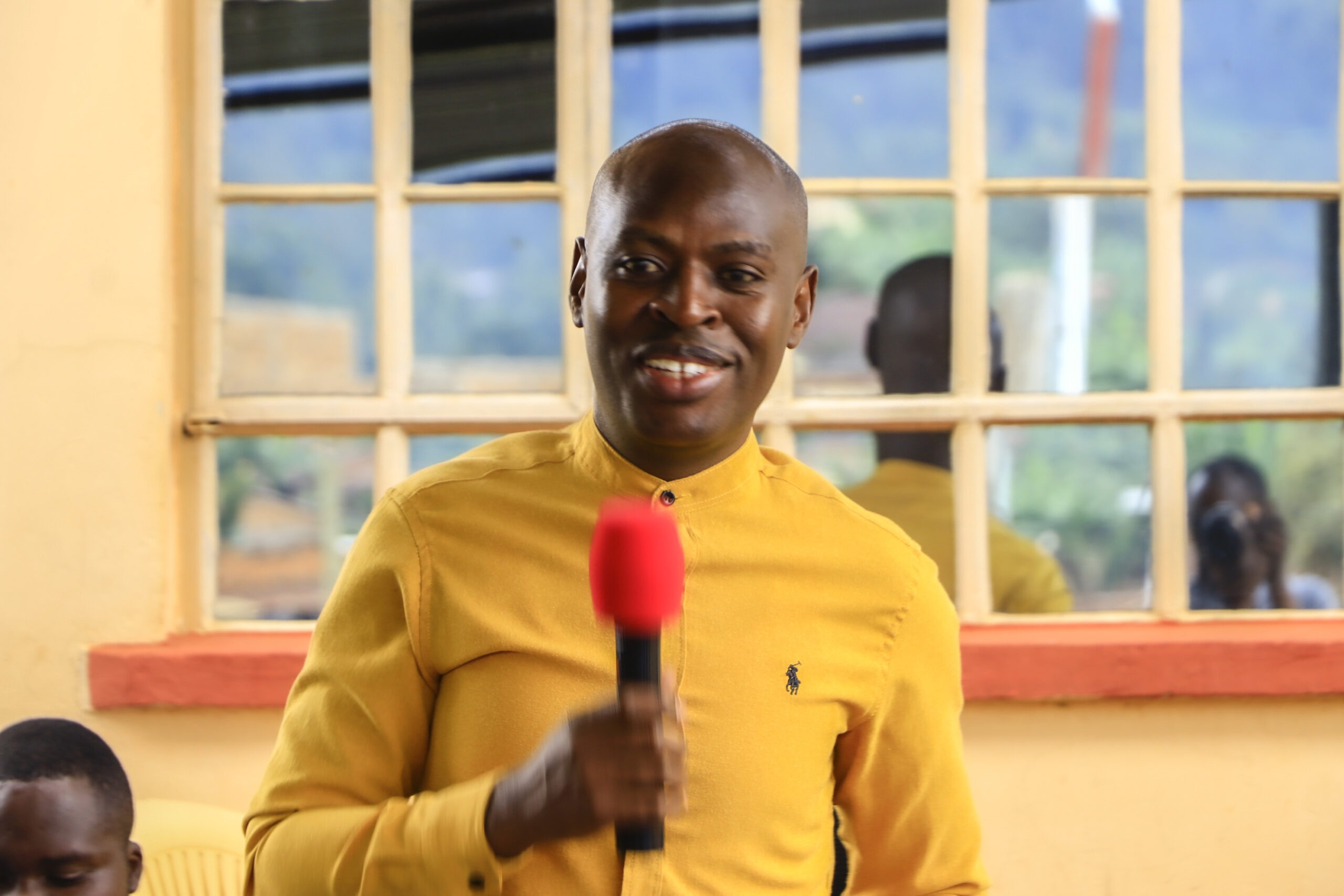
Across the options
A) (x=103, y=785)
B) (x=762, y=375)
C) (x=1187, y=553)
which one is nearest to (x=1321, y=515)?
(x=1187, y=553)

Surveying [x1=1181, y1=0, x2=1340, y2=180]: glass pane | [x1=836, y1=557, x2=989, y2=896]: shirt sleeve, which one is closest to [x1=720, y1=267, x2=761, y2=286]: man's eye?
[x1=836, y1=557, x2=989, y2=896]: shirt sleeve

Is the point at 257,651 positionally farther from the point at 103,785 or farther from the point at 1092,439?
the point at 1092,439

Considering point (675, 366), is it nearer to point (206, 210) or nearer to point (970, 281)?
point (970, 281)

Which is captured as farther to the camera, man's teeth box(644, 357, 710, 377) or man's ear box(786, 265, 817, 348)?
man's ear box(786, 265, 817, 348)

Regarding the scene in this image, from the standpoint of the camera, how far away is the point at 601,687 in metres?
1.16

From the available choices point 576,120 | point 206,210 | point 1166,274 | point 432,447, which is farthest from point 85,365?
point 1166,274

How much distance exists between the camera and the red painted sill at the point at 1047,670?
6.95 feet

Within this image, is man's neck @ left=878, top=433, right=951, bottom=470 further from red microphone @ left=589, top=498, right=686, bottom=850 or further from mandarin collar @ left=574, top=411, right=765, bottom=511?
red microphone @ left=589, top=498, right=686, bottom=850

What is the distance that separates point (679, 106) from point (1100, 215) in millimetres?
870

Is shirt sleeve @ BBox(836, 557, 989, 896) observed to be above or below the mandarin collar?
below

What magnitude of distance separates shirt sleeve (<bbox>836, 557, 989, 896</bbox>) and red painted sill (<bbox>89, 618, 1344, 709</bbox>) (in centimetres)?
85

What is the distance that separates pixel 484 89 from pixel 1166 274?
140 cm

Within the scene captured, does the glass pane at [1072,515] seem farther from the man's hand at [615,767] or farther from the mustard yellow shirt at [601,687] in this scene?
the man's hand at [615,767]

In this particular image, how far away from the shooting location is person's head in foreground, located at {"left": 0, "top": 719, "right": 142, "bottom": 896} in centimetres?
181
